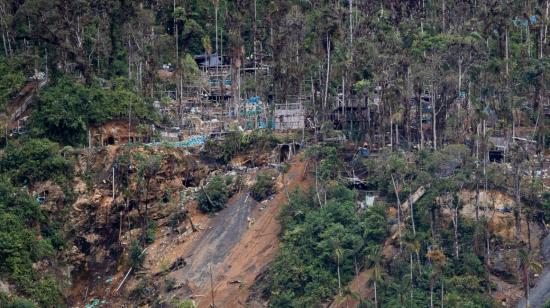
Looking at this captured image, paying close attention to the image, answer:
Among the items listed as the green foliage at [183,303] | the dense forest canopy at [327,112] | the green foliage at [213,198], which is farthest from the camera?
the green foliage at [213,198]

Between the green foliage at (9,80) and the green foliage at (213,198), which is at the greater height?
the green foliage at (9,80)

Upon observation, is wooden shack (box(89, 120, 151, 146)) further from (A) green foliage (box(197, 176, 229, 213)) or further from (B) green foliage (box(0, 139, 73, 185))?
(A) green foliage (box(197, 176, 229, 213))

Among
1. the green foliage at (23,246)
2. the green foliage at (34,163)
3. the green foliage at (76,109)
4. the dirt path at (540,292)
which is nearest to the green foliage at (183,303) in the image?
the green foliage at (23,246)

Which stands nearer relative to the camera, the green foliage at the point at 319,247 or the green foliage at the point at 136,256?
the green foliage at the point at 319,247

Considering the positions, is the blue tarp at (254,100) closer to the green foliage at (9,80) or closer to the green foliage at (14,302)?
the green foliage at (9,80)

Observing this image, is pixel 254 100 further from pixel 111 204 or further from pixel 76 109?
pixel 111 204

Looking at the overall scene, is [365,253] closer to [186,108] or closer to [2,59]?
[186,108]

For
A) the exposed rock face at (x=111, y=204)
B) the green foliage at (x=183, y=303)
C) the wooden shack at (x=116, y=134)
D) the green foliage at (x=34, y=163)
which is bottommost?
the green foliage at (x=183, y=303)

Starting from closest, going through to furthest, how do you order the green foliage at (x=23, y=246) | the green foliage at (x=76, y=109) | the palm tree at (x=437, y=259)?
the palm tree at (x=437, y=259), the green foliage at (x=23, y=246), the green foliage at (x=76, y=109)
